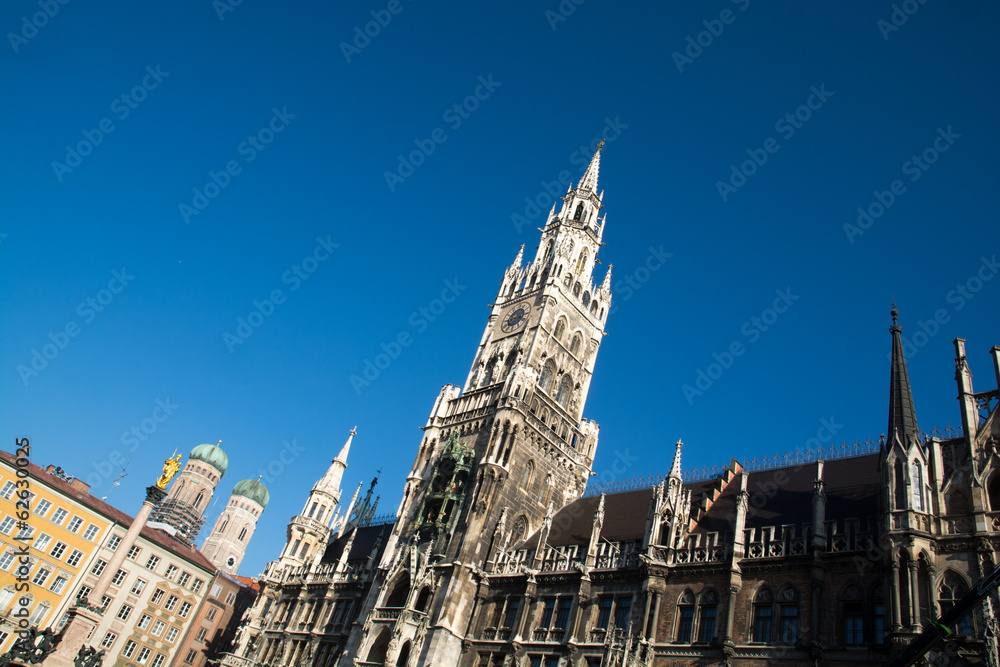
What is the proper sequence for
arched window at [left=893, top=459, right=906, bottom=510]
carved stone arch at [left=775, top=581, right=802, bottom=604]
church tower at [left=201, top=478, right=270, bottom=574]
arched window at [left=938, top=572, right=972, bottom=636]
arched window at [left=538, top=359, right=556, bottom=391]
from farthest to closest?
church tower at [left=201, top=478, right=270, bottom=574]
arched window at [left=538, top=359, right=556, bottom=391]
carved stone arch at [left=775, top=581, right=802, bottom=604]
arched window at [left=893, top=459, right=906, bottom=510]
arched window at [left=938, top=572, right=972, bottom=636]

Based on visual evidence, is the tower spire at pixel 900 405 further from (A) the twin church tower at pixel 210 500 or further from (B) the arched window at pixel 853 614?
(A) the twin church tower at pixel 210 500

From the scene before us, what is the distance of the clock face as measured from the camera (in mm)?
50344

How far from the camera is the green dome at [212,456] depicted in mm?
131875

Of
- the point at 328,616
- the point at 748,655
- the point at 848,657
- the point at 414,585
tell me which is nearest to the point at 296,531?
the point at 328,616

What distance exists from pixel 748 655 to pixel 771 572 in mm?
3282

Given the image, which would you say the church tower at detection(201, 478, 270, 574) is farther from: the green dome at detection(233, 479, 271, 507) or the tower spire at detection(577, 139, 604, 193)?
the tower spire at detection(577, 139, 604, 193)

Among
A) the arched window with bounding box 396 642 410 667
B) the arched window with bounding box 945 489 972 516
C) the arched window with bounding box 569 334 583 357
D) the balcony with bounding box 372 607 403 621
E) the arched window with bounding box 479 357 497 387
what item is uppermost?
the arched window with bounding box 569 334 583 357

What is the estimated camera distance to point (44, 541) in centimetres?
5553

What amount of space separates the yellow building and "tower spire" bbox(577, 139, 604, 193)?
161 ft

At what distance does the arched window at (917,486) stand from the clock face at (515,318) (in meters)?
29.1

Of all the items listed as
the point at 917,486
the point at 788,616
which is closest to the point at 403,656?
the point at 788,616

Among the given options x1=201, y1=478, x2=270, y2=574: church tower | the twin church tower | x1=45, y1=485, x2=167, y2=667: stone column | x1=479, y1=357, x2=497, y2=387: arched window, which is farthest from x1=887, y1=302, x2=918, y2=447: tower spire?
x1=201, y1=478, x2=270, y2=574: church tower

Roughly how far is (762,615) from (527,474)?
18708 mm

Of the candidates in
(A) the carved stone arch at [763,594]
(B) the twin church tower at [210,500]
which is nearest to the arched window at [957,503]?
(A) the carved stone arch at [763,594]
